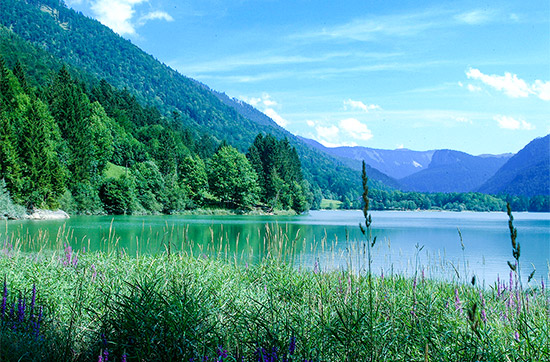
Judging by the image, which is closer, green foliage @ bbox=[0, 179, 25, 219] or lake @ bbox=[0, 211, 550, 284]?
lake @ bbox=[0, 211, 550, 284]

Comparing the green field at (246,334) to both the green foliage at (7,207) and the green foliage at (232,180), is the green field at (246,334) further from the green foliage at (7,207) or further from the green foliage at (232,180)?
the green foliage at (232,180)

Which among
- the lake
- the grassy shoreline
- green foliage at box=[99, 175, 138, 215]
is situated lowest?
the lake

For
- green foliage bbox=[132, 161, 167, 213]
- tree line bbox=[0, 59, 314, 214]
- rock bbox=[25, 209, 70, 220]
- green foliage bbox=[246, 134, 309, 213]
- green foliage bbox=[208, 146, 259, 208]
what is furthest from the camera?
green foliage bbox=[246, 134, 309, 213]

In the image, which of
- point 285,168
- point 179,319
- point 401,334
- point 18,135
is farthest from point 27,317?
point 285,168

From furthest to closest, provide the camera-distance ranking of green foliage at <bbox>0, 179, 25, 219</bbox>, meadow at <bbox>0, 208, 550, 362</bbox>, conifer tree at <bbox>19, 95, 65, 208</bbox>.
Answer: conifer tree at <bbox>19, 95, 65, 208</bbox>
green foliage at <bbox>0, 179, 25, 219</bbox>
meadow at <bbox>0, 208, 550, 362</bbox>

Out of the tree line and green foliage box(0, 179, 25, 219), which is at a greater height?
the tree line

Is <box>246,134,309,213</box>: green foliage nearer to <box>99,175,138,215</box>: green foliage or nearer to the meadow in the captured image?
<box>99,175,138,215</box>: green foliage

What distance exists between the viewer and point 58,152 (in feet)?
165

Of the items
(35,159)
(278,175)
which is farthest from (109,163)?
(278,175)

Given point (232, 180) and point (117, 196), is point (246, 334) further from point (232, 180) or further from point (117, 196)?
point (232, 180)

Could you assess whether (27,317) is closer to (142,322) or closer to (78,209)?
(142,322)

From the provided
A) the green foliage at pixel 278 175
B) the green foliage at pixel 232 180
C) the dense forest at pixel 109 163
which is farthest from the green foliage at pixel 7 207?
the green foliage at pixel 278 175

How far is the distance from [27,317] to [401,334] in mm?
4068

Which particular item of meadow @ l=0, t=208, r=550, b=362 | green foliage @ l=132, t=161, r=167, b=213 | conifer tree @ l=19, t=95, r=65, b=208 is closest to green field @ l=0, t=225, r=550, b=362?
meadow @ l=0, t=208, r=550, b=362
